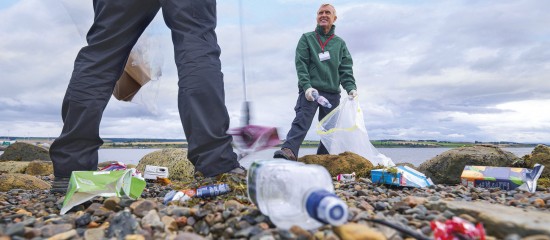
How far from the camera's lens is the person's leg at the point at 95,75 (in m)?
2.87

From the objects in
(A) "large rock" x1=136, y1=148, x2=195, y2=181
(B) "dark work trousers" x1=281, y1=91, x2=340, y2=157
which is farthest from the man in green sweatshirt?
(A) "large rock" x1=136, y1=148, x2=195, y2=181

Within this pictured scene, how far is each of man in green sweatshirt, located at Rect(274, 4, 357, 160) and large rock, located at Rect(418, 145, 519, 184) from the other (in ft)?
4.46

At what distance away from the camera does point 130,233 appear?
180cm

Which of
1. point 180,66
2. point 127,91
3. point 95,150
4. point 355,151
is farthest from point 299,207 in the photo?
point 355,151

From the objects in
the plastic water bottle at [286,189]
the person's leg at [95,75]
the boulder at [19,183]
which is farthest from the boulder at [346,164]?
the plastic water bottle at [286,189]

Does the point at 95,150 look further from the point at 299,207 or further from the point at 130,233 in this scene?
the point at 299,207

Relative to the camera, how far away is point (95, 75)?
114 inches

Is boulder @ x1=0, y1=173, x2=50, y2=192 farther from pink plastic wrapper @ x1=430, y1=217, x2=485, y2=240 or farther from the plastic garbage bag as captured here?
pink plastic wrapper @ x1=430, y1=217, x2=485, y2=240

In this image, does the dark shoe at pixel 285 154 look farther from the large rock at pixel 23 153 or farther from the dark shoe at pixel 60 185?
the large rock at pixel 23 153

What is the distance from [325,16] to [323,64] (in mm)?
706

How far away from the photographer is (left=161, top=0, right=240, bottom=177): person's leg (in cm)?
262

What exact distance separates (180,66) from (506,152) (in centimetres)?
453

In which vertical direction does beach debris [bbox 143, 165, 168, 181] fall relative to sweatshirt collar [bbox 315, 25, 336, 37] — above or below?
below

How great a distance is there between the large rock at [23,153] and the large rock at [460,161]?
906 centimetres
